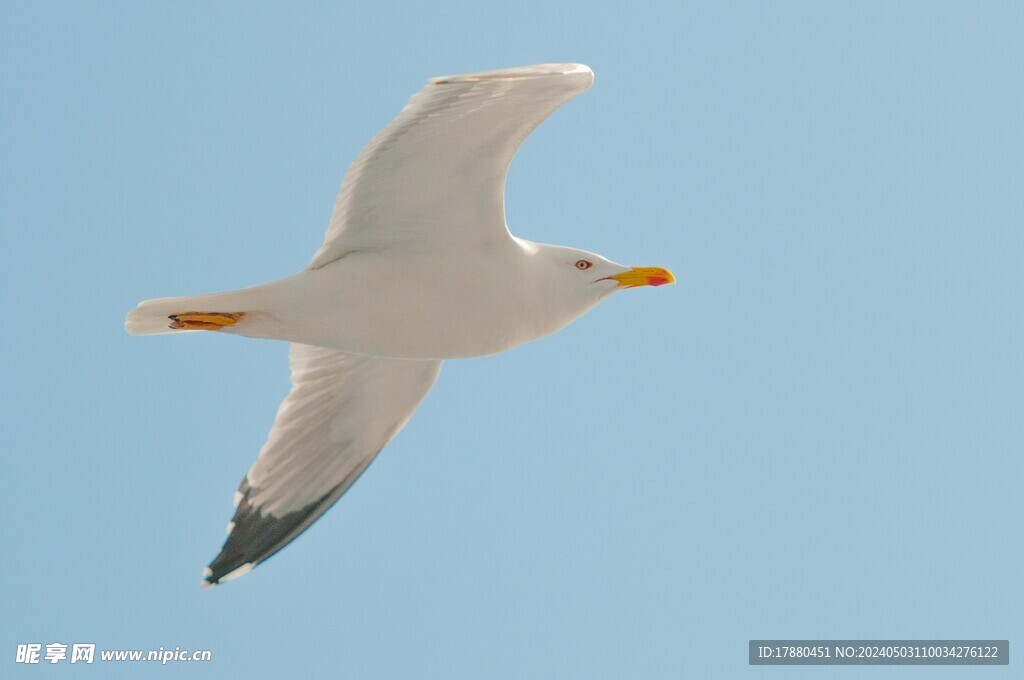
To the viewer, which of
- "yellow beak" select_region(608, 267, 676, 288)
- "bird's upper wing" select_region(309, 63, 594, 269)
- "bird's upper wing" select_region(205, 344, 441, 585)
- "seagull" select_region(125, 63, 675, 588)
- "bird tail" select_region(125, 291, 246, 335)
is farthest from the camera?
"bird's upper wing" select_region(205, 344, 441, 585)

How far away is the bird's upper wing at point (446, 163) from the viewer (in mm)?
6078

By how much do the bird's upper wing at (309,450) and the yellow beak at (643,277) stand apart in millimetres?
1408

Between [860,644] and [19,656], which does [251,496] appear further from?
[860,644]

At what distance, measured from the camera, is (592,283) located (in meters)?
7.25

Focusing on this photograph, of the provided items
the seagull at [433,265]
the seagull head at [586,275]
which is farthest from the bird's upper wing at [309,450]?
the seagull head at [586,275]

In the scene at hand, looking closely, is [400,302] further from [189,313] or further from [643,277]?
[643,277]

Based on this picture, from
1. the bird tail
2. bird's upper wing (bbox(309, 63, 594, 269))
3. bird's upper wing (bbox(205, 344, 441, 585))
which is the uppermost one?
bird's upper wing (bbox(309, 63, 594, 269))

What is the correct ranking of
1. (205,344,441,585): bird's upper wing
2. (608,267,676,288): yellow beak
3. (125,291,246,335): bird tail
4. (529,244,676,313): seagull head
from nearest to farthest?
(125,291,246,335): bird tail
(529,244,676,313): seagull head
(608,267,676,288): yellow beak
(205,344,441,585): bird's upper wing

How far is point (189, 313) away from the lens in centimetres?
686

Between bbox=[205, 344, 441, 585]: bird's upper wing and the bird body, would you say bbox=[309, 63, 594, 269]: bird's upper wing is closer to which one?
the bird body

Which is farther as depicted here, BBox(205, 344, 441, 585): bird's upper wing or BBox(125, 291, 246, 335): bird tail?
BBox(205, 344, 441, 585): bird's upper wing

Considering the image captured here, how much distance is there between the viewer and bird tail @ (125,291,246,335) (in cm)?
682

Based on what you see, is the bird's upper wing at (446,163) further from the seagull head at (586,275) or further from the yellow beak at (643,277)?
the yellow beak at (643,277)

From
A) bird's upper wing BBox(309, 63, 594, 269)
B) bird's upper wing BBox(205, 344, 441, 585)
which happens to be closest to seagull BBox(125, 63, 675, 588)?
bird's upper wing BBox(309, 63, 594, 269)
